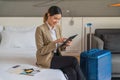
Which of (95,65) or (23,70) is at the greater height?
(23,70)

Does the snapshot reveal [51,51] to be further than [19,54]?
No

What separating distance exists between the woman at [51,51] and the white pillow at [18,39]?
1.10 m

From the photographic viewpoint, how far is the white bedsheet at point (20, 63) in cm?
263

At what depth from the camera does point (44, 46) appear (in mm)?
3068

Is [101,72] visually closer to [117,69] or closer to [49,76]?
[117,69]

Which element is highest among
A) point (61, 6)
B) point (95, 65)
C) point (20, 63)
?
point (61, 6)

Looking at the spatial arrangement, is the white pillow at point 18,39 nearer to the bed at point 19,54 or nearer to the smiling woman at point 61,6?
the bed at point 19,54

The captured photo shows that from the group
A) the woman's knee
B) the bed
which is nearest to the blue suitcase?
the woman's knee

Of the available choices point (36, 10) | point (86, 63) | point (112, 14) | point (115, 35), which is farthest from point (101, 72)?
point (36, 10)

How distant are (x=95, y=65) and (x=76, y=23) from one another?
4.29ft

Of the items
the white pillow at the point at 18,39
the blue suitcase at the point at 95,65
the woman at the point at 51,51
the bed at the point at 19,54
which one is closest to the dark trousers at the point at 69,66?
the woman at the point at 51,51

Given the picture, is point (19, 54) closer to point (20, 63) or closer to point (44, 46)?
point (20, 63)

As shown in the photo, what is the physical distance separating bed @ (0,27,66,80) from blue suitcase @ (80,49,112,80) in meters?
0.75

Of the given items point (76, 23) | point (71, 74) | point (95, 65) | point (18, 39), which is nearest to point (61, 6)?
point (76, 23)
